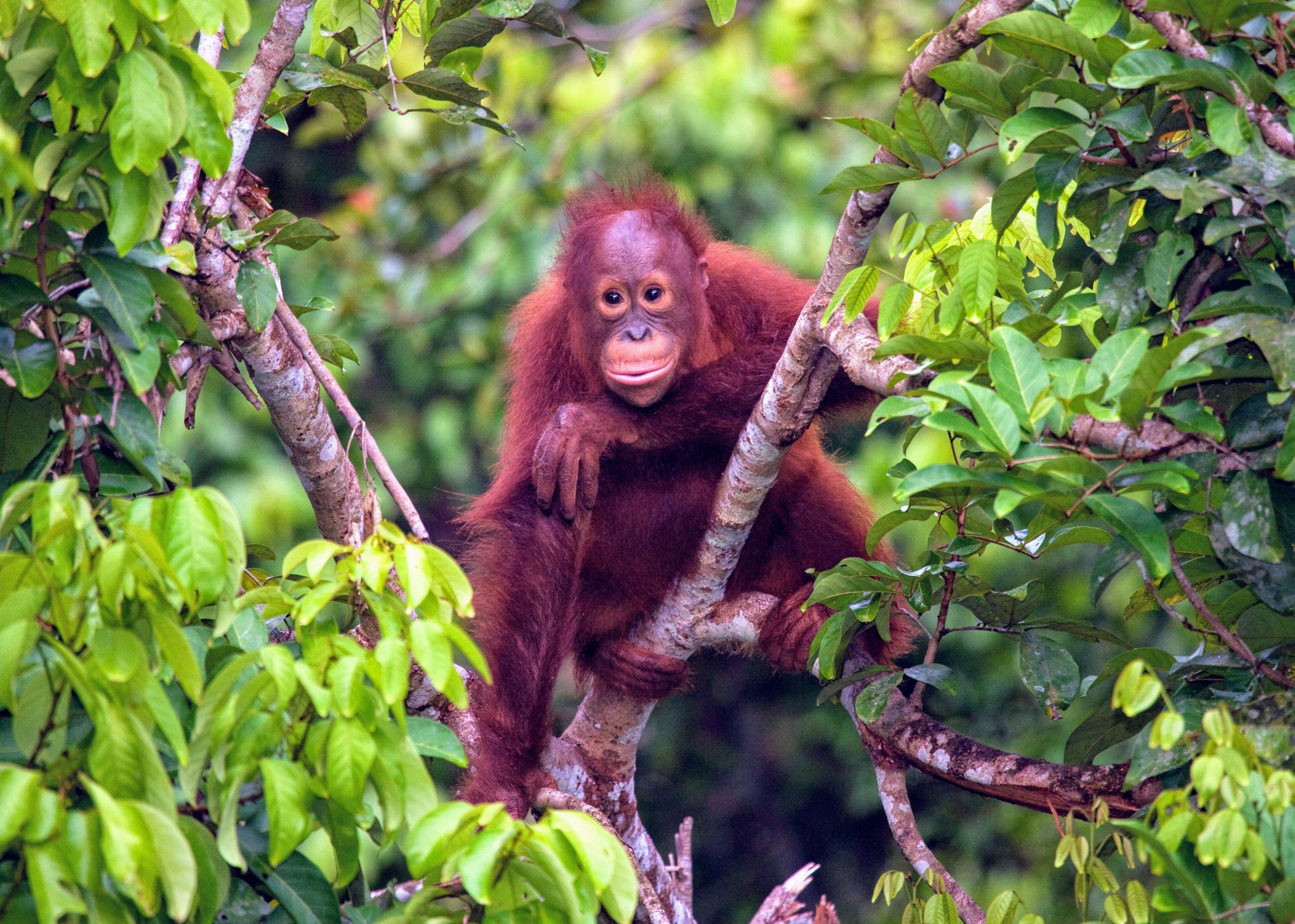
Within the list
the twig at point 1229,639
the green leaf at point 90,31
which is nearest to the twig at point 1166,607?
the twig at point 1229,639

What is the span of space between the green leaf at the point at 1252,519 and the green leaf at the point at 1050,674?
0.53 m

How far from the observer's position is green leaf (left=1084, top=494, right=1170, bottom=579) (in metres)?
1.44

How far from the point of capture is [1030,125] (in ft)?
5.48

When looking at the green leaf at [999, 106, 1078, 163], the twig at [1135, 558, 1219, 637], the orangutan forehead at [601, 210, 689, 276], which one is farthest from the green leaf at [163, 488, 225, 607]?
the orangutan forehead at [601, 210, 689, 276]

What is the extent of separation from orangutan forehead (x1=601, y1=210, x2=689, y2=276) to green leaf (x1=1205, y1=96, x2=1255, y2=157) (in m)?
1.62

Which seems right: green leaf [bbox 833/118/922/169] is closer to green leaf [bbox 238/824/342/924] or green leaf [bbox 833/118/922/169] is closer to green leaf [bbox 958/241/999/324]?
green leaf [bbox 958/241/999/324]

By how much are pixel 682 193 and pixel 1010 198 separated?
294 cm

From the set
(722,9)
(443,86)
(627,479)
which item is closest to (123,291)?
(443,86)

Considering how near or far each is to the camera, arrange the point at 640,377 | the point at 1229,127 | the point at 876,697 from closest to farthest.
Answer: the point at 1229,127
the point at 876,697
the point at 640,377

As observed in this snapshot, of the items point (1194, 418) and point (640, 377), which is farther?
point (640, 377)

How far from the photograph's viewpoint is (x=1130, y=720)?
2057 mm

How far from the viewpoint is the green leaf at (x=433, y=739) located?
1531 mm

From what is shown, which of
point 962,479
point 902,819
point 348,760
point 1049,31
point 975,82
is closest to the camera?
point 348,760

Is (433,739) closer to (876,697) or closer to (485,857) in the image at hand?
(485,857)
